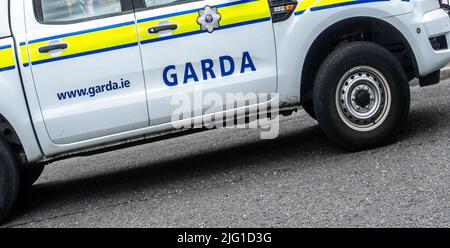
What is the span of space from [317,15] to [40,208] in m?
2.73

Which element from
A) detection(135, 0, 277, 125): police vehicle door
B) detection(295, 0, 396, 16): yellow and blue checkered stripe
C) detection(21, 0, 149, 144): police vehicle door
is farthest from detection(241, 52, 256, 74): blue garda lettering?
detection(21, 0, 149, 144): police vehicle door

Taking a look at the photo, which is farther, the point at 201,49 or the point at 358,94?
the point at 358,94

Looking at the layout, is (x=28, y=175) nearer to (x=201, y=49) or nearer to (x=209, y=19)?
(x=201, y=49)

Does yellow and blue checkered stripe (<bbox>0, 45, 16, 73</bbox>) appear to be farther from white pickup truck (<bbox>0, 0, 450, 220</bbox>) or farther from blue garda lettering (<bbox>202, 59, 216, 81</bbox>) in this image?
blue garda lettering (<bbox>202, 59, 216, 81</bbox>)

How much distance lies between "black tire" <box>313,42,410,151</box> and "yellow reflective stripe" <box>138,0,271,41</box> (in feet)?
2.13

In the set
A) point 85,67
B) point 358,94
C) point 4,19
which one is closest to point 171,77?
A: point 85,67

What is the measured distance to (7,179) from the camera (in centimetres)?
582

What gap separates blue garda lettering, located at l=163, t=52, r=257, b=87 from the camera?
587 cm

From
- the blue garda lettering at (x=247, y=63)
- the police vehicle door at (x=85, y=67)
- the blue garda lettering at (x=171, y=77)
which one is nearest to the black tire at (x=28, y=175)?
the police vehicle door at (x=85, y=67)

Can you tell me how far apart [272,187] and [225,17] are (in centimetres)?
132

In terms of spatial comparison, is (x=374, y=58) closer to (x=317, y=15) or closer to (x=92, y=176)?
(x=317, y=15)

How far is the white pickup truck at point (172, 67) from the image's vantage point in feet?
19.0

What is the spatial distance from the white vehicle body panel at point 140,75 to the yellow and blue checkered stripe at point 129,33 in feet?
0.13

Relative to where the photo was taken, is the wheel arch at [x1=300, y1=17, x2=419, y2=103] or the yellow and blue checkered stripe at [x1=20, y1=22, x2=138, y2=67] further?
the wheel arch at [x1=300, y1=17, x2=419, y2=103]
